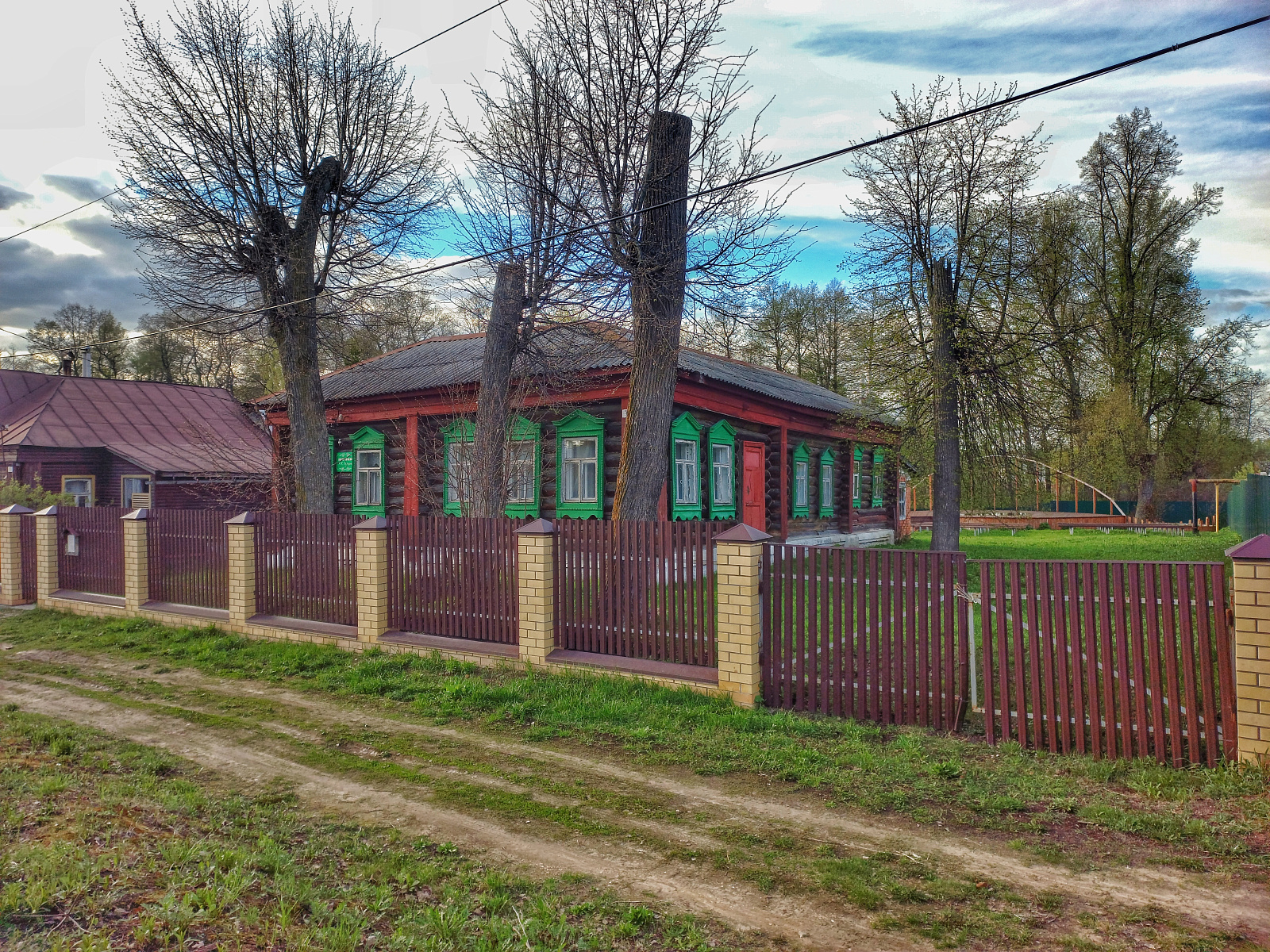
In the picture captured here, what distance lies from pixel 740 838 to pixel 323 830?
237cm

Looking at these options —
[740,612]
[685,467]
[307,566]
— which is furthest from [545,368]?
[740,612]

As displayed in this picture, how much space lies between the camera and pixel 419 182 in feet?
53.8

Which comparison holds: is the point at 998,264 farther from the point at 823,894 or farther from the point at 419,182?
the point at 823,894

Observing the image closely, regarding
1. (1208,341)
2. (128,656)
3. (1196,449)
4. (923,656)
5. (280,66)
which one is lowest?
(128,656)

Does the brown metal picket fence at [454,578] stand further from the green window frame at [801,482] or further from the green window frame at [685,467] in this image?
the green window frame at [801,482]

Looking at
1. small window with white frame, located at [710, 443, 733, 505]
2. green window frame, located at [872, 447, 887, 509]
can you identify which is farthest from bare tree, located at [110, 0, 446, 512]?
green window frame, located at [872, 447, 887, 509]

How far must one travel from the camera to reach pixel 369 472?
65.6 feet

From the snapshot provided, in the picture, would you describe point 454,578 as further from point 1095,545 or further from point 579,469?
point 1095,545

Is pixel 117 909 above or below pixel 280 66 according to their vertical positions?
below

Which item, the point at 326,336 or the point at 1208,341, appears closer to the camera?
the point at 326,336

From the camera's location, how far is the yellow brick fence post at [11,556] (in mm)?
14242

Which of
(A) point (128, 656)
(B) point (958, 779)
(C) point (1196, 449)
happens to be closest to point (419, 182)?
(A) point (128, 656)

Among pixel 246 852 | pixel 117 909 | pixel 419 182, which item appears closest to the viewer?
pixel 117 909

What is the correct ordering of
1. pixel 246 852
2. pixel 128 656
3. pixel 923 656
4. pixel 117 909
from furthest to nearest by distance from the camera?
pixel 128 656
pixel 923 656
pixel 246 852
pixel 117 909
